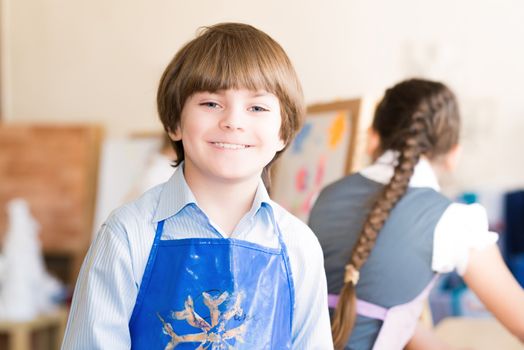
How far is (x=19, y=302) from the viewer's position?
3439 millimetres

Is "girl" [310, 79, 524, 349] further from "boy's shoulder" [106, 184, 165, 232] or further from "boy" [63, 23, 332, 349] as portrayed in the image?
"boy's shoulder" [106, 184, 165, 232]

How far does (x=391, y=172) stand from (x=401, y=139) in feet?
0.26

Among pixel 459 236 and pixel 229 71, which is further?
pixel 459 236

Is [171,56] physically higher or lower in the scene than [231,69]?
lower

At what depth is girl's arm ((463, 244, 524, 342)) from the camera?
152 centimetres

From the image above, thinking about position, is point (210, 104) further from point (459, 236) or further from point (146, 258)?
point (459, 236)

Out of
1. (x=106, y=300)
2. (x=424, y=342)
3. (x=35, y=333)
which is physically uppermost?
(x=106, y=300)

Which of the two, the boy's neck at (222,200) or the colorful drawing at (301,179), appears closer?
the boy's neck at (222,200)

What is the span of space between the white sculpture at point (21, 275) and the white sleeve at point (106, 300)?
240 centimetres

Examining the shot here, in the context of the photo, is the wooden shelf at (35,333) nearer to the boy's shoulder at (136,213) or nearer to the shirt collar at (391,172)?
the shirt collar at (391,172)

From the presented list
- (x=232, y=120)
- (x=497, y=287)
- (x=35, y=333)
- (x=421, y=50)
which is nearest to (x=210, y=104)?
(x=232, y=120)

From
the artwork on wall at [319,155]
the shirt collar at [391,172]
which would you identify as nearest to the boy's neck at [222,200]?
the shirt collar at [391,172]

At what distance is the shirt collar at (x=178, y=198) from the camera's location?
121cm

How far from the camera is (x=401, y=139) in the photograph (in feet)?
5.65
